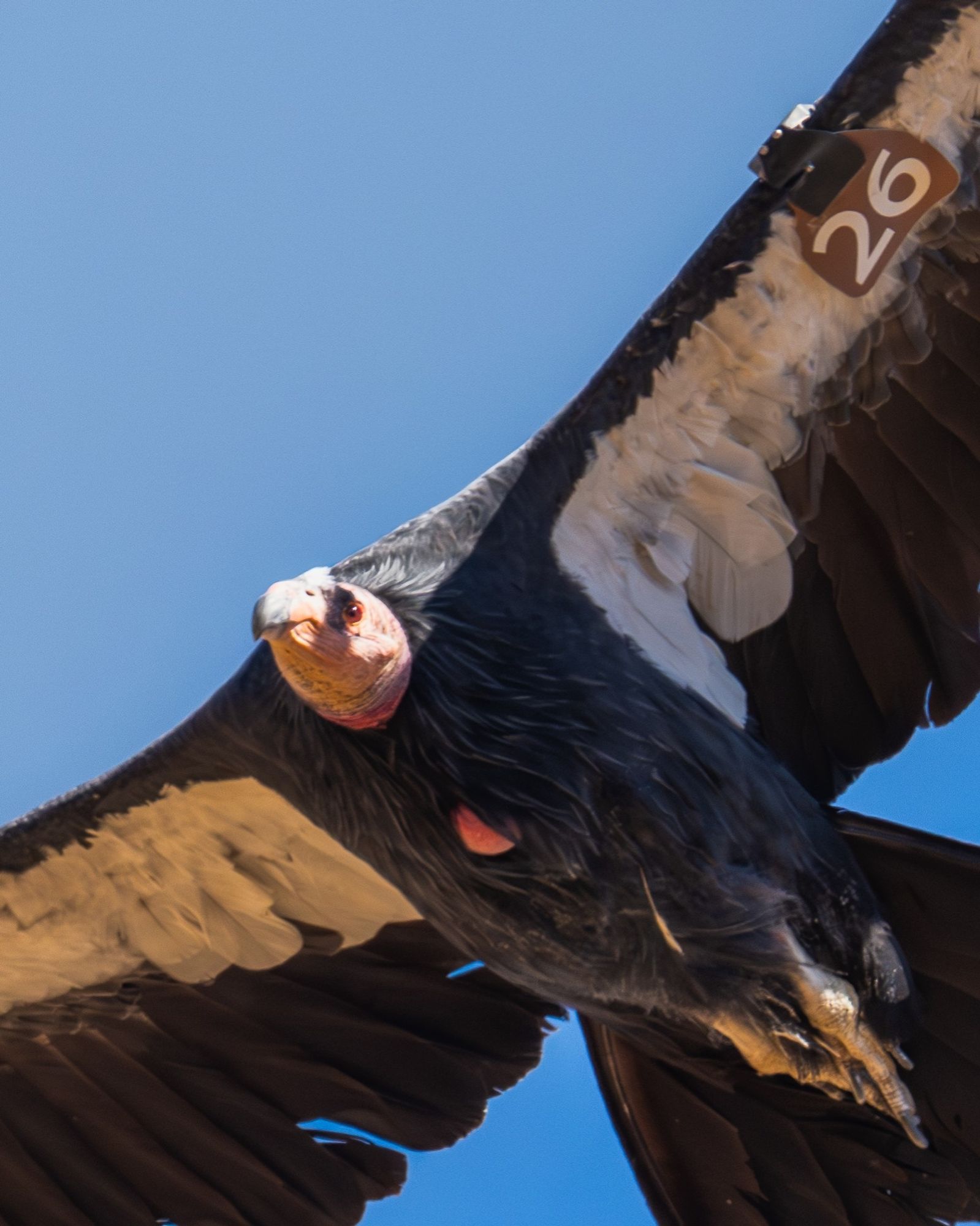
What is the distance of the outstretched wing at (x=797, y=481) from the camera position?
4555 mm

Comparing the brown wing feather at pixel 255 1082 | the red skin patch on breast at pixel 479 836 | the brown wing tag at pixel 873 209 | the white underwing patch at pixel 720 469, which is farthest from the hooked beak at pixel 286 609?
the brown wing feather at pixel 255 1082

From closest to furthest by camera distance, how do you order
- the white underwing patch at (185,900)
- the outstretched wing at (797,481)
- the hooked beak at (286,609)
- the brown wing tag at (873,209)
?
1. the hooked beak at (286,609)
2. the brown wing tag at (873,209)
3. the outstretched wing at (797,481)
4. the white underwing patch at (185,900)

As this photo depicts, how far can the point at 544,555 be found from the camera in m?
4.66

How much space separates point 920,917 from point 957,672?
1.83ft

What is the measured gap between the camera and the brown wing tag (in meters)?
4.39

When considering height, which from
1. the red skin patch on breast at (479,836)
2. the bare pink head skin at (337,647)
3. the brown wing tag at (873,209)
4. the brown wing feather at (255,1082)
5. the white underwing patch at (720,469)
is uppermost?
the brown wing tag at (873,209)

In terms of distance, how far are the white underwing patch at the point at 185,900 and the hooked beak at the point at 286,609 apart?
109 centimetres

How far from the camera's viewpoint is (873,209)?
176 inches

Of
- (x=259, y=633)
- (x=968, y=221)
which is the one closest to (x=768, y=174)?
(x=968, y=221)

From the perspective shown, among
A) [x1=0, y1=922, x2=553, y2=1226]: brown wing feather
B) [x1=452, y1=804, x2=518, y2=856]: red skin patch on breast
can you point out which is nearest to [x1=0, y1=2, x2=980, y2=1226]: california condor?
[x1=452, y1=804, x2=518, y2=856]: red skin patch on breast

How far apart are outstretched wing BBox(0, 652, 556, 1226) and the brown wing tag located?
1895 mm

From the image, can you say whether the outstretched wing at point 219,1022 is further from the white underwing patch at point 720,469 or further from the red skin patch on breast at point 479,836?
the white underwing patch at point 720,469

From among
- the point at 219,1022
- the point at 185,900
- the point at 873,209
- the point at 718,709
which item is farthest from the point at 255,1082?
the point at 873,209

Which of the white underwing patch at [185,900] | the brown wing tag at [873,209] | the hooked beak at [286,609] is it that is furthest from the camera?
the white underwing patch at [185,900]
